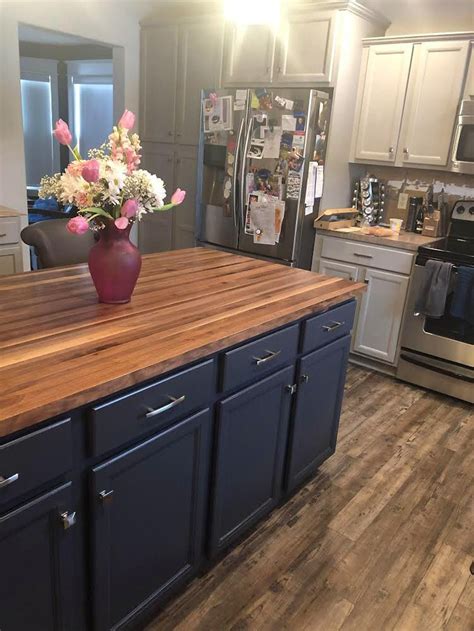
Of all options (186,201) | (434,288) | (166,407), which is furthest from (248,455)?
(186,201)

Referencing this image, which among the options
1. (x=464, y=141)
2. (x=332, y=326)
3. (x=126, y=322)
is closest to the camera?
(x=126, y=322)

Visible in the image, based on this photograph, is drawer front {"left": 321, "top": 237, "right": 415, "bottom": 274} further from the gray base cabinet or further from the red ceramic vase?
the red ceramic vase

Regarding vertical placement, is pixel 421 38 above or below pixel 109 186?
above

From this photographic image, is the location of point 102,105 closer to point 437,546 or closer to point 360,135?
point 360,135

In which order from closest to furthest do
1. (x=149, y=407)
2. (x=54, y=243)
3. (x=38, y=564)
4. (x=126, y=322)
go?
1. (x=38, y=564)
2. (x=149, y=407)
3. (x=126, y=322)
4. (x=54, y=243)

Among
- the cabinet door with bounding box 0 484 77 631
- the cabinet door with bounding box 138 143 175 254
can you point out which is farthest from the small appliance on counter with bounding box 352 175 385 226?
the cabinet door with bounding box 0 484 77 631

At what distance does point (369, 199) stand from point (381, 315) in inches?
37.6

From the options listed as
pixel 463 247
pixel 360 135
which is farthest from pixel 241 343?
pixel 360 135

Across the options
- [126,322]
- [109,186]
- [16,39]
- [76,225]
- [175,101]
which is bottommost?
[126,322]

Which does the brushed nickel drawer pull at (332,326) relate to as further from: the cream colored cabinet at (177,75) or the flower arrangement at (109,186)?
the cream colored cabinet at (177,75)

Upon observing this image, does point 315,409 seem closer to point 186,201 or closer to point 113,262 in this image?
point 113,262

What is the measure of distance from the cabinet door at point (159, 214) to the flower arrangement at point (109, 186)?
121 inches

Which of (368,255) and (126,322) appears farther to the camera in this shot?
(368,255)

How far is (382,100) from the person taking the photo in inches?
138
